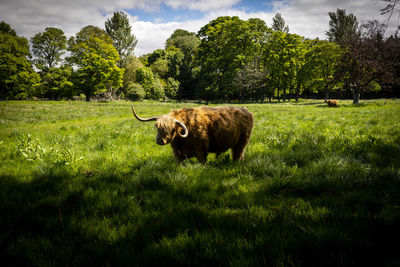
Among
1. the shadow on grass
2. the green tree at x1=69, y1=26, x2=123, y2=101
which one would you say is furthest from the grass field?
the green tree at x1=69, y1=26, x2=123, y2=101

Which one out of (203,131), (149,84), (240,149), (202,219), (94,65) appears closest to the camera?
(202,219)

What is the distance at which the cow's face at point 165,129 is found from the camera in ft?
13.2

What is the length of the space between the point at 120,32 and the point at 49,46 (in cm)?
1879

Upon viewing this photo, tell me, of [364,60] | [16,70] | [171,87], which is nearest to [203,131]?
[364,60]

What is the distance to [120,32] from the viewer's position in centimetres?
5641

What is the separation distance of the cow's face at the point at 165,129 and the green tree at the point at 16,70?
5491cm

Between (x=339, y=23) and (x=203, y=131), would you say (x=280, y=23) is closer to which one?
(x=339, y=23)

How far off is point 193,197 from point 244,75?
41245 millimetres

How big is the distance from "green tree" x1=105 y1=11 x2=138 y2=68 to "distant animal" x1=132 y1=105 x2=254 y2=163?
59.8 metres

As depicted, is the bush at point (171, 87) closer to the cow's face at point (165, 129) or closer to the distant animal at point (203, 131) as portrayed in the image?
the distant animal at point (203, 131)

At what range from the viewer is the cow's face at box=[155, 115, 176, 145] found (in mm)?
4008

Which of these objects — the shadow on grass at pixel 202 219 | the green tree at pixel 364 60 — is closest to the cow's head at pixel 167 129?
the shadow on grass at pixel 202 219

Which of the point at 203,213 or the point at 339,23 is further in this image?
the point at 339,23

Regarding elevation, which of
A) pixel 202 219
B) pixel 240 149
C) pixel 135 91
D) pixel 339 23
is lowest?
pixel 202 219
